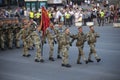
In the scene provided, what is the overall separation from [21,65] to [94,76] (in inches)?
165

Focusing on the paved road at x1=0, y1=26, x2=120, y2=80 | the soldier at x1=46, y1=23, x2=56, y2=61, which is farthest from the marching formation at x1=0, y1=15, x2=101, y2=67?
the paved road at x1=0, y1=26, x2=120, y2=80

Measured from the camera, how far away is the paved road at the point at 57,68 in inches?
623

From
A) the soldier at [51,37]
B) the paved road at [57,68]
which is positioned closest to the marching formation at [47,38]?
the soldier at [51,37]

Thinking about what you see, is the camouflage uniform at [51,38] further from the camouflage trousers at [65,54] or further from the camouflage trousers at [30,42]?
the camouflage trousers at [30,42]

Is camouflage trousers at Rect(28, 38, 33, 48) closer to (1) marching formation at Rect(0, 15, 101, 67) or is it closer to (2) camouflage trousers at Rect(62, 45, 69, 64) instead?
(1) marching formation at Rect(0, 15, 101, 67)

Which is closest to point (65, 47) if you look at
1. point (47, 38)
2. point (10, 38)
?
point (47, 38)

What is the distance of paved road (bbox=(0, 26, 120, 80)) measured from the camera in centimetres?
1583

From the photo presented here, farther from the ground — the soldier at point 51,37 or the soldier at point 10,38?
the soldier at point 51,37

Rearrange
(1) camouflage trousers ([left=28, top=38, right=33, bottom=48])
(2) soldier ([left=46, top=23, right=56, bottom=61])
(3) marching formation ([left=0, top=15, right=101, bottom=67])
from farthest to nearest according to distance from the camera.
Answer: (1) camouflage trousers ([left=28, top=38, right=33, bottom=48])
(2) soldier ([left=46, top=23, right=56, bottom=61])
(3) marching formation ([left=0, top=15, right=101, bottom=67])

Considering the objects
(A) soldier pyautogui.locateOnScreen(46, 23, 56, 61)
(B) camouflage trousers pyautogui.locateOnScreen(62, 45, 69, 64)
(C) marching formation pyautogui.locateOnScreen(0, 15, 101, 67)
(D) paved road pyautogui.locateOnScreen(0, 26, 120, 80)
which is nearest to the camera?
(D) paved road pyautogui.locateOnScreen(0, 26, 120, 80)

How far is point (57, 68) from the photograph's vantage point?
17453mm

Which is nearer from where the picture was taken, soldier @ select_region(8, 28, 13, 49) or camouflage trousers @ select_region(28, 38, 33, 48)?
camouflage trousers @ select_region(28, 38, 33, 48)

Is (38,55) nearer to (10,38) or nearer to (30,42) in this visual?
(30,42)

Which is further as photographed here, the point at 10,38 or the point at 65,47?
the point at 10,38
